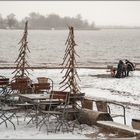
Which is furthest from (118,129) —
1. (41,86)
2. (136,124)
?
(41,86)

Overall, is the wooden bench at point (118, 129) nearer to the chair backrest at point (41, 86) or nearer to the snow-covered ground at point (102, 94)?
the snow-covered ground at point (102, 94)

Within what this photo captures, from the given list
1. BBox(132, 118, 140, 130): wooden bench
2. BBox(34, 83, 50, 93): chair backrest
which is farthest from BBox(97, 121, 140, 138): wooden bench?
BBox(34, 83, 50, 93): chair backrest

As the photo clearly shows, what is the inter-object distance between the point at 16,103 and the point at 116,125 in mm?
3518

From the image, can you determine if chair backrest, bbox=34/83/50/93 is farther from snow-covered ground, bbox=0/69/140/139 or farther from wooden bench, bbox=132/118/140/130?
wooden bench, bbox=132/118/140/130

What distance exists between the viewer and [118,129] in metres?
11.0

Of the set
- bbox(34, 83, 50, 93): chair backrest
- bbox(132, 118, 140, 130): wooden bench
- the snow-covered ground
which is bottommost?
the snow-covered ground

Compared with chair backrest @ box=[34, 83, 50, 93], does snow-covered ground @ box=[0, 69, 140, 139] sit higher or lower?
lower

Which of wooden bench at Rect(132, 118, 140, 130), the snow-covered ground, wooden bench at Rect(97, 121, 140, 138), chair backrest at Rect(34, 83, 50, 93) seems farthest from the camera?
chair backrest at Rect(34, 83, 50, 93)

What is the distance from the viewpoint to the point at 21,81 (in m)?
14.3

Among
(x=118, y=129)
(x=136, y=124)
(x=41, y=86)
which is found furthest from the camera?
(x=41, y=86)

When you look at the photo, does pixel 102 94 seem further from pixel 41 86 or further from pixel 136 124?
pixel 136 124

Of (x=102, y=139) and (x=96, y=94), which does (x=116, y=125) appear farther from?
(x=96, y=94)

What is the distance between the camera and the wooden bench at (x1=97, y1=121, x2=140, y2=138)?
1066 cm

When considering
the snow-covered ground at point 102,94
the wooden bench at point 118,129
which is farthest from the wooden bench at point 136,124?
the snow-covered ground at point 102,94
